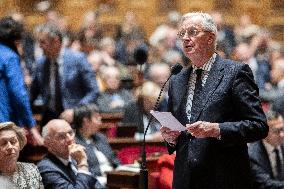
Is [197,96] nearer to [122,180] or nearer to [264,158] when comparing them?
[122,180]

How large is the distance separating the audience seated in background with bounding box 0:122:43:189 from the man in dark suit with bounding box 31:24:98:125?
1.39m

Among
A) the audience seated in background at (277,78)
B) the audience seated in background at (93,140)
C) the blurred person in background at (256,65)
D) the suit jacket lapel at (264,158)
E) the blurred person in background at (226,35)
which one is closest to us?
the suit jacket lapel at (264,158)

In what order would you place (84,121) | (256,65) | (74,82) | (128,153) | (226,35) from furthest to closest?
(226,35)
(256,65)
(74,82)
(128,153)
(84,121)

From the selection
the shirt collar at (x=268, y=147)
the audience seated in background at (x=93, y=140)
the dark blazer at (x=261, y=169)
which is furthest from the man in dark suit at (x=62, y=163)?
the shirt collar at (x=268, y=147)

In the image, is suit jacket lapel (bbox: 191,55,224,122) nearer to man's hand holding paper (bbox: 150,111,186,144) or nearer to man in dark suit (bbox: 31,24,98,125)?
man's hand holding paper (bbox: 150,111,186,144)

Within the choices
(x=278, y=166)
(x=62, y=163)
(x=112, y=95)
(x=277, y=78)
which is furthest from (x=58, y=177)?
(x=277, y=78)

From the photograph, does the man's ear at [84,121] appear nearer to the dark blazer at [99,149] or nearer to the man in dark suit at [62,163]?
the dark blazer at [99,149]

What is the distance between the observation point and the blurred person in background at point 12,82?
489 centimetres

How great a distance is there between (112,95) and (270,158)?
356 centimetres

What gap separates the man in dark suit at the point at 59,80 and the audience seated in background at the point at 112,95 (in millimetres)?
1991

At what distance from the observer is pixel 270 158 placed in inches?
202

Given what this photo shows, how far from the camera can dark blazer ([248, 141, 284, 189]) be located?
16.3 feet

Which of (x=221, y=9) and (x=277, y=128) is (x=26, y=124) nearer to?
(x=277, y=128)

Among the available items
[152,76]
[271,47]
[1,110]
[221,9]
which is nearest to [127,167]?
[1,110]
